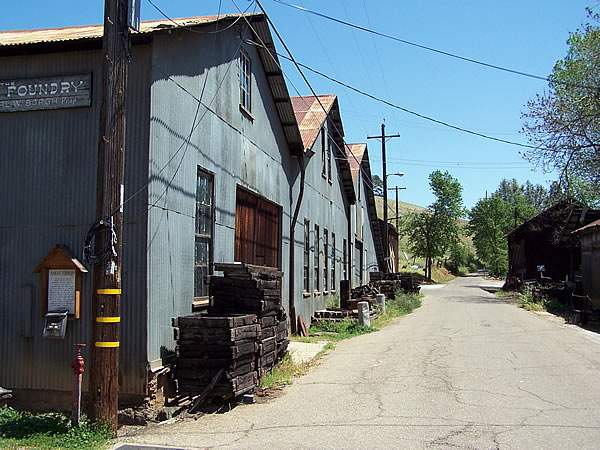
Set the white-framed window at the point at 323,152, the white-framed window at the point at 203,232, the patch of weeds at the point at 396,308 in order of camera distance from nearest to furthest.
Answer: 1. the white-framed window at the point at 203,232
2. the patch of weeds at the point at 396,308
3. the white-framed window at the point at 323,152

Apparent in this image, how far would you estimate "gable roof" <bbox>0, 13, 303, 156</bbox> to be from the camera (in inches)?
327

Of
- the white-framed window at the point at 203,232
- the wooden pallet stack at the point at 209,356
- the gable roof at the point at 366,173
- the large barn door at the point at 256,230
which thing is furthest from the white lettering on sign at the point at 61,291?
the gable roof at the point at 366,173

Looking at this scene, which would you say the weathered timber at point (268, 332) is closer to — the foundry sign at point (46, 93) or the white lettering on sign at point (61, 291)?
the white lettering on sign at point (61, 291)

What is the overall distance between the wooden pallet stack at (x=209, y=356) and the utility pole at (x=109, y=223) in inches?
58.7

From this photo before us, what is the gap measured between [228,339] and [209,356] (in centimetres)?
42

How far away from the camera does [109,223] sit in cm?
683

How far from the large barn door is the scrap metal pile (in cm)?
264

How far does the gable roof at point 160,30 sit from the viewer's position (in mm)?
8312

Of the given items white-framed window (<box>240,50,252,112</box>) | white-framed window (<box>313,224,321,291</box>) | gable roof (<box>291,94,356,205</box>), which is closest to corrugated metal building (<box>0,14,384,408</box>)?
white-framed window (<box>240,50,252,112</box>)

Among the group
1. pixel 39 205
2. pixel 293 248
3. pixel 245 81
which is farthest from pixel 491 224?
pixel 39 205

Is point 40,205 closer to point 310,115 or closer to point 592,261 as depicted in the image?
point 310,115

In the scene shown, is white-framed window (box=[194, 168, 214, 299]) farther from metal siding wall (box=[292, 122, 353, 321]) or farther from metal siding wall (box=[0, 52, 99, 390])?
metal siding wall (box=[292, 122, 353, 321])

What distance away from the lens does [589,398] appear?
27.2 ft

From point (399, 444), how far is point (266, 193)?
8.62 meters
